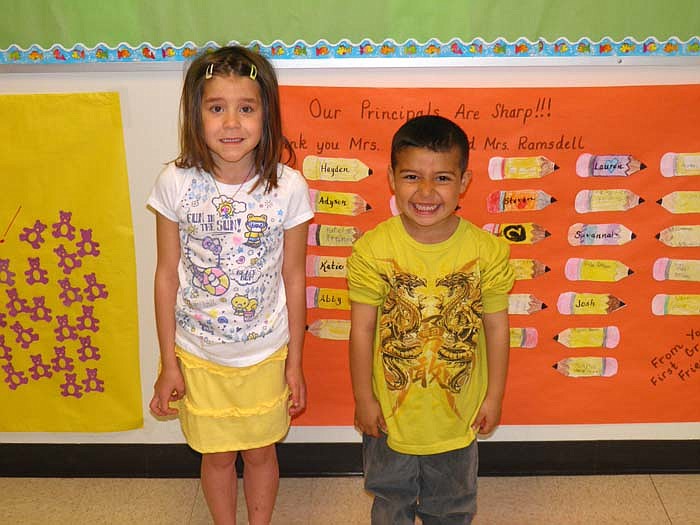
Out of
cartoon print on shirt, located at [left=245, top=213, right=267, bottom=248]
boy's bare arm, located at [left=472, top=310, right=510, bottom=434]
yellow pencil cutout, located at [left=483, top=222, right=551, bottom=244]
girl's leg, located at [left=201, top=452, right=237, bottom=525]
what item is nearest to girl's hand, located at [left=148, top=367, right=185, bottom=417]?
girl's leg, located at [left=201, top=452, right=237, bottom=525]

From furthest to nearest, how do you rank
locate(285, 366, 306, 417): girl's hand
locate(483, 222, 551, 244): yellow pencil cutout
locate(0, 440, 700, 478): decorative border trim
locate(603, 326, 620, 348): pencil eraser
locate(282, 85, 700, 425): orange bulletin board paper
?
locate(0, 440, 700, 478): decorative border trim, locate(603, 326, 620, 348): pencil eraser, locate(483, 222, 551, 244): yellow pencil cutout, locate(282, 85, 700, 425): orange bulletin board paper, locate(285, 366, 306, 417): girl's hand

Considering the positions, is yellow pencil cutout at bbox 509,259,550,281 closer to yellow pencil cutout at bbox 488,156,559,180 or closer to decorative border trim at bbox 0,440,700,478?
yellow pencil cutout at bbox 488,156,559,180

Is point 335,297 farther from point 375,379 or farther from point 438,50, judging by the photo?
point 438,50

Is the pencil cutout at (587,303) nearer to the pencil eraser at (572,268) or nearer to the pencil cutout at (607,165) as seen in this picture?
the pencil eraser at (572,268)

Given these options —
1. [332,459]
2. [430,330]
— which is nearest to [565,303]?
[430,330]

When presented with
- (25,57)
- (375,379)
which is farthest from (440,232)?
(25,57)

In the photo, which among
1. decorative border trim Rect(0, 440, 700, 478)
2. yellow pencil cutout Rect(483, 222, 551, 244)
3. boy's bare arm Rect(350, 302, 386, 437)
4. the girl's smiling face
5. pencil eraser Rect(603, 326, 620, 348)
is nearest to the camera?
the girl's smiling face

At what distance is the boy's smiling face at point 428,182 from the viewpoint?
1521 mm

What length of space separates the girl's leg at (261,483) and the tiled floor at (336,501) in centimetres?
21

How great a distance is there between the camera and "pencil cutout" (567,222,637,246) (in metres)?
1.96

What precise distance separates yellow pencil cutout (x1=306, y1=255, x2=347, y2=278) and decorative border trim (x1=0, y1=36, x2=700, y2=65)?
54 centimetres

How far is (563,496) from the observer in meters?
2.13

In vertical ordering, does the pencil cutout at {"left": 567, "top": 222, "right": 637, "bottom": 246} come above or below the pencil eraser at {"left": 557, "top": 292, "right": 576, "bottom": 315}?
above

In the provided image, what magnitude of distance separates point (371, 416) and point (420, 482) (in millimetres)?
252
